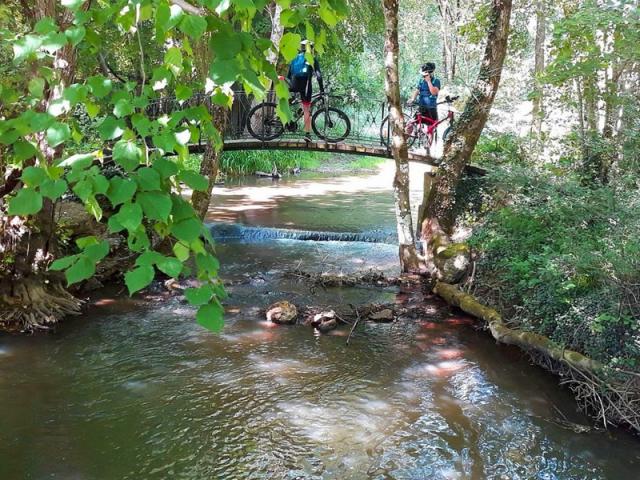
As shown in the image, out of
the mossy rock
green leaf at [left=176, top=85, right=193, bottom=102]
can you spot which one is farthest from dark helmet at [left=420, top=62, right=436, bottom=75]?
green leaf at [left=176, top=85, right=193, bottom=102]

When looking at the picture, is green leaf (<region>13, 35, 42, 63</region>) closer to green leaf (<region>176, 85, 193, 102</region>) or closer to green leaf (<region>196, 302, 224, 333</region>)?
green leaf (<region>176, 85, 193, 102</region>)

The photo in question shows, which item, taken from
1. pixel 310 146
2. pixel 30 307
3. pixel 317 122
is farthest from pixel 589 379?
pixel 317 122

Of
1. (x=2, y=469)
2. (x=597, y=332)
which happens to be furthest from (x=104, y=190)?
(x=597, y=332)

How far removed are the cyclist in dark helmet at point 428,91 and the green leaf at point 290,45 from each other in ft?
27.5

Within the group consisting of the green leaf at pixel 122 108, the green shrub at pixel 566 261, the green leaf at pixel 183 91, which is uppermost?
the green leaf at pixel 183 91

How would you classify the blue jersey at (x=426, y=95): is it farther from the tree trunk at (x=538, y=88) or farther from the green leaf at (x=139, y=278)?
the green leaf at (x=139, y=278)

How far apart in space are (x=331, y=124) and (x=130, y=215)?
10437mm

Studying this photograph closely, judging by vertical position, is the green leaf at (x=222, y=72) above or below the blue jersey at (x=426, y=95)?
below

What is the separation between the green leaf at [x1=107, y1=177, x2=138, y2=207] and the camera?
1240 millimetres

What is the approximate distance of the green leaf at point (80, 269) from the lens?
4.23ft

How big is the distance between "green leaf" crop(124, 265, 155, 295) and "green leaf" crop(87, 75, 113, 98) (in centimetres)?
46

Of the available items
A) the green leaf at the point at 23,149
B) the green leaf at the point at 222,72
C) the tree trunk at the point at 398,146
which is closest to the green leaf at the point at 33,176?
the green leaf at the point at 23,149

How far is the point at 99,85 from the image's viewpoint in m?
1.43

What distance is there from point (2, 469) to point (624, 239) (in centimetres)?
531
